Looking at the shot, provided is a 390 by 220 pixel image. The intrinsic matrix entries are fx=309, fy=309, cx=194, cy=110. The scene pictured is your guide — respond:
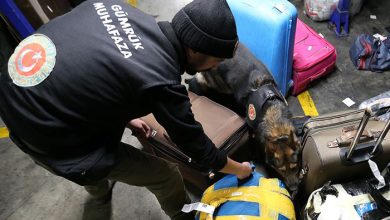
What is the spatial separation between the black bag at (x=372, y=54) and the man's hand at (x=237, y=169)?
77.5 inches

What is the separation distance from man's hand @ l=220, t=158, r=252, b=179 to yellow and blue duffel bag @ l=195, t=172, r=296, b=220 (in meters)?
0.06

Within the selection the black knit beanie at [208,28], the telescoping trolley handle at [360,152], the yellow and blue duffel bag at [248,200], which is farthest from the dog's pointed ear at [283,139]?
the black knit beanie at [208,28]

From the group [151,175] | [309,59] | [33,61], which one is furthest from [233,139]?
[33,61]

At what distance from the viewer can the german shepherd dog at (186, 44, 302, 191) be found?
6.73 feet

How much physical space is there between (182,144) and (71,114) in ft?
1.60

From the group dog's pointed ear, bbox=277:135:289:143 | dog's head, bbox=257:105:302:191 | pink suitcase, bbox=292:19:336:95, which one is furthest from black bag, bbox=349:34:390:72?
dog's pointed ear, bbox=277:135:289:143

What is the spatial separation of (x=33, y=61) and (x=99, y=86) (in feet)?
1.01

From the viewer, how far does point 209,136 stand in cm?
209

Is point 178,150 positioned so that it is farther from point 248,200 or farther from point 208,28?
point 208,28

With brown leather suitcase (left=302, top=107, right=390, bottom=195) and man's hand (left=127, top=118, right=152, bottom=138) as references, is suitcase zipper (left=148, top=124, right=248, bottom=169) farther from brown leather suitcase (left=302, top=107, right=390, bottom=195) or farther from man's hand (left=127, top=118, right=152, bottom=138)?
brown leather suitcase (left=302, top=107, right=390, bottom=195)

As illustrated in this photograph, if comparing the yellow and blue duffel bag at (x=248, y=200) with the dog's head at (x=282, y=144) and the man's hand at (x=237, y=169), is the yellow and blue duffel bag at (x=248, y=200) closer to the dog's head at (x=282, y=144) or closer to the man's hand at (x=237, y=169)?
the man's hand at (x=237, y=169)

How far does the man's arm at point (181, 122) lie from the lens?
123 centimetres

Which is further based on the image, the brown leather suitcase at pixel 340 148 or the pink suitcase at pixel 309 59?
the pink suitcase at pixel 309 59

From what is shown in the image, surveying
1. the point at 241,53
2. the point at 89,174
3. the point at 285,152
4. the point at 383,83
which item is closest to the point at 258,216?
the point at 285,152
